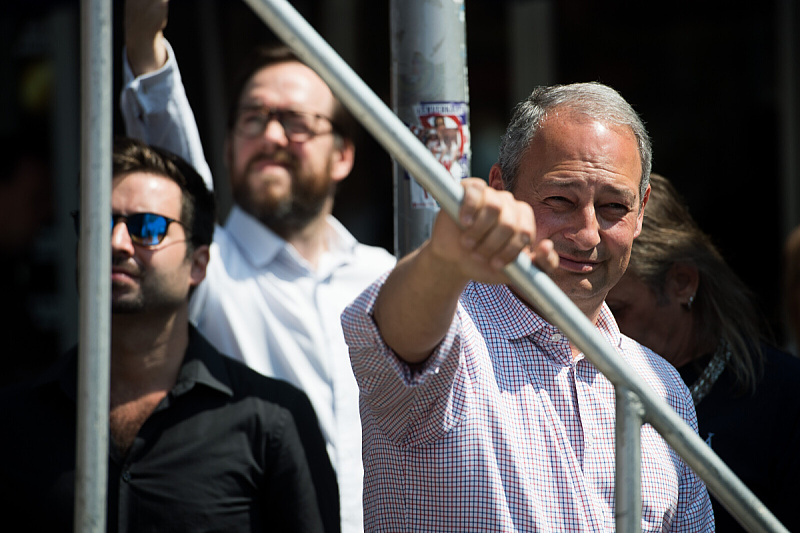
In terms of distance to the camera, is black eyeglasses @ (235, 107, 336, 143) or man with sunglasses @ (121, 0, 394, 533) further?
black eyeglasses @ (235, 107, 336, 143)

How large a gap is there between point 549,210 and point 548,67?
14.6ft

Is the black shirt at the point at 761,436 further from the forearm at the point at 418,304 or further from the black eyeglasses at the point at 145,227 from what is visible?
the black eyeglasses at the point at 145,227

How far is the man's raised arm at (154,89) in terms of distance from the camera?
2.55 metres

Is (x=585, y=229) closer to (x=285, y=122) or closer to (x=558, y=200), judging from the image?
(x=558, y=200)

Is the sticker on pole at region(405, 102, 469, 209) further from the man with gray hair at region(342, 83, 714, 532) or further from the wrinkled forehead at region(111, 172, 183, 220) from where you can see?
the wrinkled forehead at region(111, 172, 183, 220)

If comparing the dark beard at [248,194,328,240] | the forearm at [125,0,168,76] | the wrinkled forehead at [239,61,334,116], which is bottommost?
the dark beard at [248,194,328,240]

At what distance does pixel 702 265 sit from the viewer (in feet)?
8.48

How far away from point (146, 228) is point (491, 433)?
1.31 metres

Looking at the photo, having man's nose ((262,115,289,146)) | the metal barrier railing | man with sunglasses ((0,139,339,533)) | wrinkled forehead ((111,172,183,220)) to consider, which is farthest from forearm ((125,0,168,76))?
the metal barrier railing

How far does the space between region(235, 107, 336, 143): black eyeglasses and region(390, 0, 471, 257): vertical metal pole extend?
1170mm

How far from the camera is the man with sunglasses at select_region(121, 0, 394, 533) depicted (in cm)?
271

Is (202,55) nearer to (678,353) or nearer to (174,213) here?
(174,213)

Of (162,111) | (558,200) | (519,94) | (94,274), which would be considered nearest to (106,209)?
(94,274)

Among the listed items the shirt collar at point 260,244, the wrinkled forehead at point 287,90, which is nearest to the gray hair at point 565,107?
the shirt collar at point 260,244
